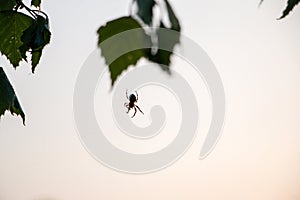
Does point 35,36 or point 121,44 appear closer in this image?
point 121,44

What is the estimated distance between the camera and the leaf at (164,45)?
0.46ft

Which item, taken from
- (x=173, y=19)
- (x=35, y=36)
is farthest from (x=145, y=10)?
(x=35, y=36)

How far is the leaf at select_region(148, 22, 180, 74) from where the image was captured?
0.46 feet

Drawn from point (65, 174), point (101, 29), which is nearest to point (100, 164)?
point (65, 174)

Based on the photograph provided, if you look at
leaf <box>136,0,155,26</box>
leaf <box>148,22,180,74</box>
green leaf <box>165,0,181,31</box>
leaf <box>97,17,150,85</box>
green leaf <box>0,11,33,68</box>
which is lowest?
leaf <box>136,0,155,26</box>

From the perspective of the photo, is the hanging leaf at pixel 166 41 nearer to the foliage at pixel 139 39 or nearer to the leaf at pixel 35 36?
the foliage at pixel 139 39

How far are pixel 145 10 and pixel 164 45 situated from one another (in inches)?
0.9

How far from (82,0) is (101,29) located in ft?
5.60

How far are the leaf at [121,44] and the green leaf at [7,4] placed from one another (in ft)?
0.44

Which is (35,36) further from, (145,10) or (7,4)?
(145,10)

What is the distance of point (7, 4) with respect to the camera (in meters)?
0.28

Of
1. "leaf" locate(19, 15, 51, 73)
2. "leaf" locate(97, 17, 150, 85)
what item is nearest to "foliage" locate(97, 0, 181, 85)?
"leaf" locate(97, 17, 150, 85)

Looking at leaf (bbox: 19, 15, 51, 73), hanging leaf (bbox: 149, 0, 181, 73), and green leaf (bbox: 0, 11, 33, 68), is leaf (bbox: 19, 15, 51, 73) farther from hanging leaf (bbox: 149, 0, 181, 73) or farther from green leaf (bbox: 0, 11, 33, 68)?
hanging leaf (bbox: 149, 0, 181, 73)

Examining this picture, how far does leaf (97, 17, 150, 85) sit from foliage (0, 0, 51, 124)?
127 mm
